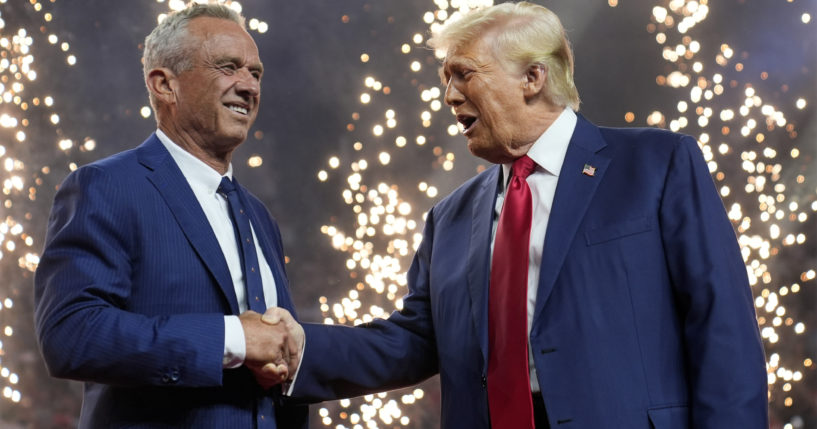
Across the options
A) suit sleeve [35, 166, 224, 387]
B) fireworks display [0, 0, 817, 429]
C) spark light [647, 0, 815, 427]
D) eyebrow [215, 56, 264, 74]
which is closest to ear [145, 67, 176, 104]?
eyebrow [215, 56, 264, 74]

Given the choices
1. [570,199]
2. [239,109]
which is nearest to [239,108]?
[239,109]

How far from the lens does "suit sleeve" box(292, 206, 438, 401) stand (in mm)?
2092

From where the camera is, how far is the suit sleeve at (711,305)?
5.24 ft

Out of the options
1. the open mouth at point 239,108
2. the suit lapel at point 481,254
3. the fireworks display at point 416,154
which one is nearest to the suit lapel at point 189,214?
the open mouth at point 239,108

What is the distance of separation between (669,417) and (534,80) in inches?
35.6

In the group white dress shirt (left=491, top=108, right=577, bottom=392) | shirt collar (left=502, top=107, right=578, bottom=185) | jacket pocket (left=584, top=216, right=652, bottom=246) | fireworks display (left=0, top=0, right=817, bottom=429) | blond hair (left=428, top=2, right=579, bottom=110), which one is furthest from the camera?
fireworks display (left=0, top=0, right=817, bottom=429)

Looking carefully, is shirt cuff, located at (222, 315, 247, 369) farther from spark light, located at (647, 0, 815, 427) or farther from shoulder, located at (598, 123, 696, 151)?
spark light, located at (647, 0, 815, 427)

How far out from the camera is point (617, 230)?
1741 mm

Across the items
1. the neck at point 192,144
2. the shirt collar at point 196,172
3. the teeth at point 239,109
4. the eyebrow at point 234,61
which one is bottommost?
the shirt collar at point 196,172

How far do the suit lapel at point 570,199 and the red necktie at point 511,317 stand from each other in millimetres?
72

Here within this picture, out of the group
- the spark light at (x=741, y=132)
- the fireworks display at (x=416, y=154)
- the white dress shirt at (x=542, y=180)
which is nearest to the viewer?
the white dress shirt at (x=542, y=180)

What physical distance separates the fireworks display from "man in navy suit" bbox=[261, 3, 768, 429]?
2341 mm

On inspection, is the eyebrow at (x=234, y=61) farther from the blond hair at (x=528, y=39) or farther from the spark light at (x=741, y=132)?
the spark light at (x=741, y=132)

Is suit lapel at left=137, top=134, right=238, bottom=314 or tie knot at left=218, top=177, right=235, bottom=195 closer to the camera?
suit lapel at left=137, top=134, right=238, bottom=314
